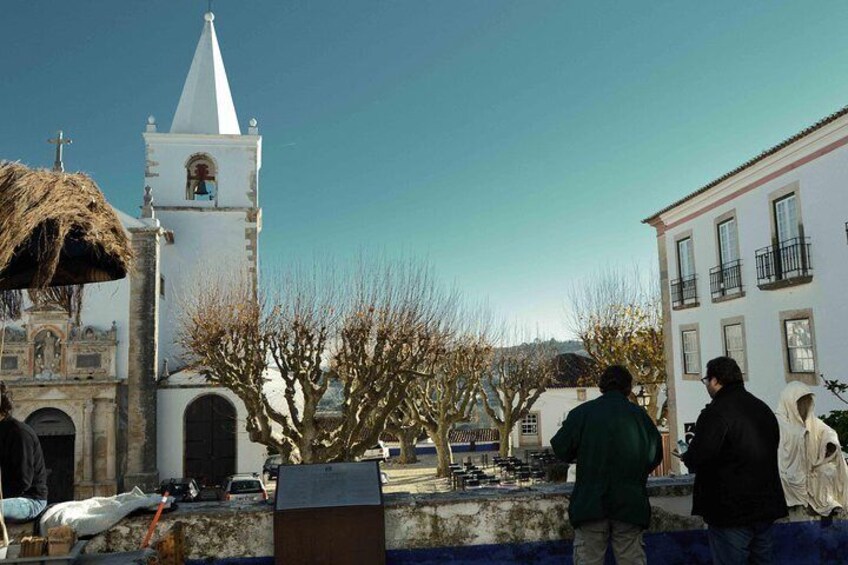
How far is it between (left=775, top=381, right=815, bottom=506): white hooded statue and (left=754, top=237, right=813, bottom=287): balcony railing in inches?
522

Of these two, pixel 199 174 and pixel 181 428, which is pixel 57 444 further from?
pixel 199 174

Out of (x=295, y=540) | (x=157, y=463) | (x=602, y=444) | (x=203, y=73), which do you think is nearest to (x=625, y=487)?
(x=602, y=444)

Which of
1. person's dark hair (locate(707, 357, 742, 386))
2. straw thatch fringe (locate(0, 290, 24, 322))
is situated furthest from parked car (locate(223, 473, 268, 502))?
person's dark hair (locate(707, 357, 742, 386))

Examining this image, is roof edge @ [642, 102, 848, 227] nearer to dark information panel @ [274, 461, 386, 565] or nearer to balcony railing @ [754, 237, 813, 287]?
balcony railing @ [754, 237, 813, 287]

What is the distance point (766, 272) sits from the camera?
57.5 ft

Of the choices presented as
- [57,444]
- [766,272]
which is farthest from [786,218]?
[57,444]

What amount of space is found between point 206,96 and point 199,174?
310 cm

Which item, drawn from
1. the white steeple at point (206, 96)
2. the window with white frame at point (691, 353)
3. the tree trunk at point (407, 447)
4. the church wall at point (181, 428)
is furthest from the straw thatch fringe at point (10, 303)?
the tree trunk at point (407, 447)

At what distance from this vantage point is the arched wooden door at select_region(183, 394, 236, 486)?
23.0 m

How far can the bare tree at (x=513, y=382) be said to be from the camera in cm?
2873

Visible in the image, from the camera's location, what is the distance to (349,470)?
448 cm

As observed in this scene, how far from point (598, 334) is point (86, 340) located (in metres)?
18.7

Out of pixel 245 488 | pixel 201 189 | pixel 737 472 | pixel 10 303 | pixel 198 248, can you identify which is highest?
pixel 201 189

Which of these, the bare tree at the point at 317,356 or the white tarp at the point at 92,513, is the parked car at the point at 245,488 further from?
the white tarp at the point at 92,513
